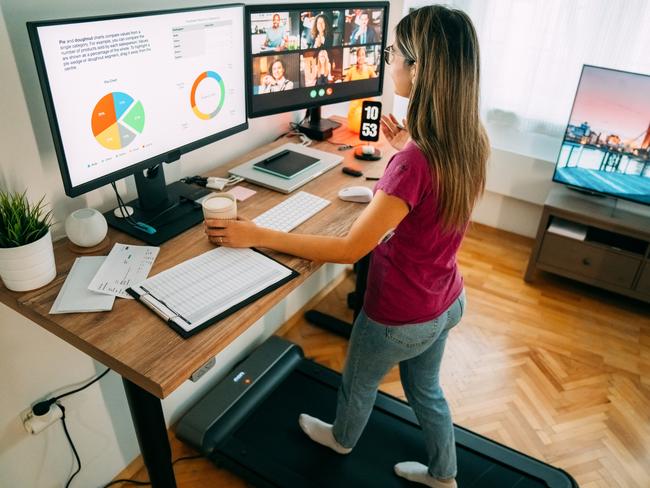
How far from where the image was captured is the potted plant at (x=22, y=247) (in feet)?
3.91

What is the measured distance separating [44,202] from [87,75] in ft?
1.23

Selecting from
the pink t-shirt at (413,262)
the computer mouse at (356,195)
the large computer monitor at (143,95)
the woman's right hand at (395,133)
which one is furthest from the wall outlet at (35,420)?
the woman's right hand at (395,133)

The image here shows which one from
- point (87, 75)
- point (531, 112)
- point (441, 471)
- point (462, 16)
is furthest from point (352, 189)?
point (531, 112)

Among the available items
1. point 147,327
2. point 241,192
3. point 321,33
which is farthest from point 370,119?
point 147,327

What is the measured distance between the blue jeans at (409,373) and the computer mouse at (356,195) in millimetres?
371

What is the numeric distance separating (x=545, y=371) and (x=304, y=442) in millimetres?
1118

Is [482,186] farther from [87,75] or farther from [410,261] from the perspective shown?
[87,75]

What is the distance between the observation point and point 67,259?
1377 mm

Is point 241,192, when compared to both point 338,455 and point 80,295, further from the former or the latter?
point 338,455

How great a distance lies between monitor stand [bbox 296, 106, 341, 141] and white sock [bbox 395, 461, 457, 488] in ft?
4.07

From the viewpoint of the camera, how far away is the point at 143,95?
141cm

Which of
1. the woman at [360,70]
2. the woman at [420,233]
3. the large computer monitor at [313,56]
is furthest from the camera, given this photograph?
the woman at [360,70]

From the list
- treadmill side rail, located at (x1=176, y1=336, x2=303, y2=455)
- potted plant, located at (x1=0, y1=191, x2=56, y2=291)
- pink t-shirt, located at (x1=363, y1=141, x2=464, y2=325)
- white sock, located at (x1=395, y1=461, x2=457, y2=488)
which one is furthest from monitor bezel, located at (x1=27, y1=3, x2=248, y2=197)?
white sock, located at (x1=395, y1=461, x2=457, y2=488)

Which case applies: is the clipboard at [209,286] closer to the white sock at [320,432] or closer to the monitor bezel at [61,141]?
the monitor bezel at [61,141]
